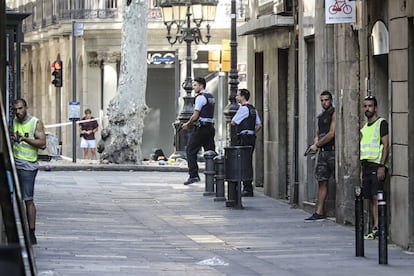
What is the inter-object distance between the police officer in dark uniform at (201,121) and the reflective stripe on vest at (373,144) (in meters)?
8.23

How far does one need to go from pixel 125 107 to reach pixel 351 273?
965 inches

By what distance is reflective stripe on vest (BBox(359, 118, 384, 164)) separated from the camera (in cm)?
1537

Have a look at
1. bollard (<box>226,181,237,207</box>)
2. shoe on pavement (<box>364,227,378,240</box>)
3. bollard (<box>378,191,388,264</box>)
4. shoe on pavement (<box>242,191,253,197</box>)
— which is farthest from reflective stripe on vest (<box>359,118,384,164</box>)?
shoe on pavement (<box>242,191,253,197</box>)

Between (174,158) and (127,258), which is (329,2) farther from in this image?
(174,158)

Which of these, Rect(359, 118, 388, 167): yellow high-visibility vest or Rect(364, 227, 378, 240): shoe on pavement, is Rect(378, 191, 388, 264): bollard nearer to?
Rect(359, 118, 388, 167): yellow high-visibility vest

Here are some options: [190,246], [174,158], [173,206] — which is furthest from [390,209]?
[174,158]

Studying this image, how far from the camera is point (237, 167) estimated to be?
20.2m

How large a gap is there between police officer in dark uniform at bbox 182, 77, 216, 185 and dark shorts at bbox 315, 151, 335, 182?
5.25 m

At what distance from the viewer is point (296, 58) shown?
21812mm

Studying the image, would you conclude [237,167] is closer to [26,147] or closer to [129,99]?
[26,147]

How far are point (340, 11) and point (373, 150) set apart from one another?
8.81ft

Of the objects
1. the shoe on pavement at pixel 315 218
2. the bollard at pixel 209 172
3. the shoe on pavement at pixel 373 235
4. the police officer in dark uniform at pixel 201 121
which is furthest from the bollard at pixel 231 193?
the shoe on pavement at pixel 373 235

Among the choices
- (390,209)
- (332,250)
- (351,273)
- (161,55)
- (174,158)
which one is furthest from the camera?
(161,55)

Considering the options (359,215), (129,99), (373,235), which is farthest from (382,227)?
(129,99)
